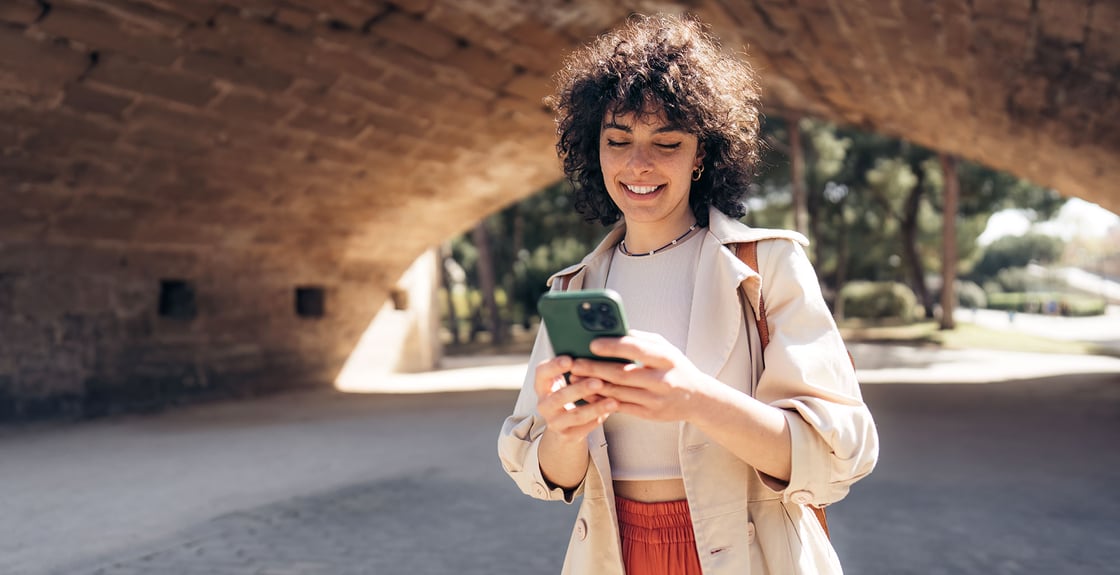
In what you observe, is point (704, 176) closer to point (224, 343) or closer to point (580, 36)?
point (580, 36)

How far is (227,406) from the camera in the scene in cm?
973

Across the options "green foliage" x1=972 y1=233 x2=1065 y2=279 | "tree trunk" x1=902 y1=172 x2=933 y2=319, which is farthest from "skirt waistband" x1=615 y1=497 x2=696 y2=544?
"green foliage" x1=972 y1=233 x2=1065 y2=279

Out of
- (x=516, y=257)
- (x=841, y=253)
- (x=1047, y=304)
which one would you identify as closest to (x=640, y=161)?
(x=516, y=257)

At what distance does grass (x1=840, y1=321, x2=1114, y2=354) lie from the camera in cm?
1741

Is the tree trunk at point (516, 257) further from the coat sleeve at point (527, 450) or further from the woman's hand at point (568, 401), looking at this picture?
the woman's hand at point (568, 401)

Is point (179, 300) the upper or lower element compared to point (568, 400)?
upper

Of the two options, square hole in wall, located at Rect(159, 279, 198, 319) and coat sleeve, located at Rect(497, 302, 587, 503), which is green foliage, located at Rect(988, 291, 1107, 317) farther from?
coat sleeve, located at Rect(497, 302, 587, 503)

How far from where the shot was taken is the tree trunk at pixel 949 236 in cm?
1823

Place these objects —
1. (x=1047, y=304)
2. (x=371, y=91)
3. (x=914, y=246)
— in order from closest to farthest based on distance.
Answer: (x=371, y=91) < (x=914, y=246) < (x=1047, y=304)

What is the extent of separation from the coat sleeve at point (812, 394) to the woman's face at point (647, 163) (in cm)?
27

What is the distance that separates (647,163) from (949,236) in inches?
745

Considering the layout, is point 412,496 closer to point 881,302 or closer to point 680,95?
point 680,95

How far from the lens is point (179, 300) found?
32.1 feet

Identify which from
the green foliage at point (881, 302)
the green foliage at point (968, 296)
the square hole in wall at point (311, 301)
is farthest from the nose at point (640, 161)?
the green foliage at point (968, 296)
